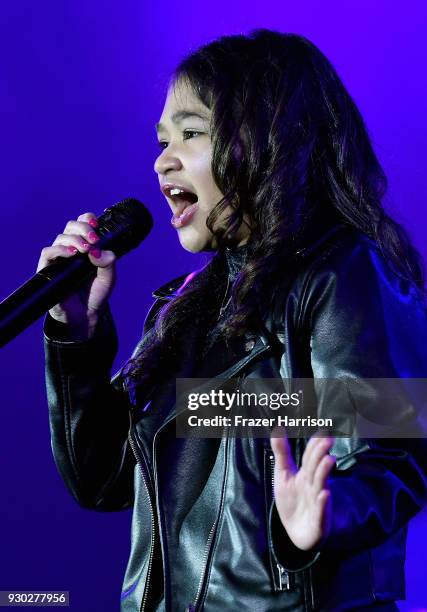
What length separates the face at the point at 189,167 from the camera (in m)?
1.34

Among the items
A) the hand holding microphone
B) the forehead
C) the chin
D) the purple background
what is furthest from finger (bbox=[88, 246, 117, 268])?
the purple background

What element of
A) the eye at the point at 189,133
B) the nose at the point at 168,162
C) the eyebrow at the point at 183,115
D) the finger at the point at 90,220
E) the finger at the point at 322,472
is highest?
the eyebrow at the point at 183,115

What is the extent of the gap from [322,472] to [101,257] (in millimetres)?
502

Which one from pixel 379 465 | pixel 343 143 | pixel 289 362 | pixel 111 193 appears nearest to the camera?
pixel 379 465

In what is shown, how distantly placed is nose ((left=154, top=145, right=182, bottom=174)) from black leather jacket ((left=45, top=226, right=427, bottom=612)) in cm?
26

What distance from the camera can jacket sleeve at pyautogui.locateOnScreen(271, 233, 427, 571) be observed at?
0.94 meters

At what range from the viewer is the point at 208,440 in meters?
1.19

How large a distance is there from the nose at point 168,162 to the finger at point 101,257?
169mm

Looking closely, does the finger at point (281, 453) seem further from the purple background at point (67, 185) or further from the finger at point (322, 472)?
the purple background at point (67, 185)

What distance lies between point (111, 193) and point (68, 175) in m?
0.11

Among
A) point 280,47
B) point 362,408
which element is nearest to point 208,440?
point 362,408

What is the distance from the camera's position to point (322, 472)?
89cm

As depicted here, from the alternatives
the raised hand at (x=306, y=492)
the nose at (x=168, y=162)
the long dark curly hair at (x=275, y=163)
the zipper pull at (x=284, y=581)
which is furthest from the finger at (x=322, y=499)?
the nose at (x=168, y=162)

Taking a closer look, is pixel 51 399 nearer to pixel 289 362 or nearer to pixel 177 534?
pixel 177 534
